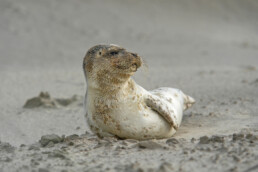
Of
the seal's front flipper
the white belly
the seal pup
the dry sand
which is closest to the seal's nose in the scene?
the seal pup

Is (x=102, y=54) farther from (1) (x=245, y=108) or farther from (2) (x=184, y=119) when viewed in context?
(1) (x=245, y=108)

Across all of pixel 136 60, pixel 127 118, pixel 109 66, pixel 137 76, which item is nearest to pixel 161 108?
pixel 127 118

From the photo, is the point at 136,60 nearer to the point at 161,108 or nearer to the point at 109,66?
the point at 109,66

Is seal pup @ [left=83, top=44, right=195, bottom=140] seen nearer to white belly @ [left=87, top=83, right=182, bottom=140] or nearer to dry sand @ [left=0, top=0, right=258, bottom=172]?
white belly @ [left=87, top=83, right=182, bottom=140]

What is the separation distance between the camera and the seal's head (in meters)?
4.36

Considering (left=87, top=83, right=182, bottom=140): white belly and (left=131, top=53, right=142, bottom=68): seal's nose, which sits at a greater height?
(left=131, top=53, right=142, bottom=68): seal's nose

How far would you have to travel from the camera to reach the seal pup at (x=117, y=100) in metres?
4.38

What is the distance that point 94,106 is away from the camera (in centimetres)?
450

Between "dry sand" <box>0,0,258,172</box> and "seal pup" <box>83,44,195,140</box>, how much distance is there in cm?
17

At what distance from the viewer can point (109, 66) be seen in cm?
435

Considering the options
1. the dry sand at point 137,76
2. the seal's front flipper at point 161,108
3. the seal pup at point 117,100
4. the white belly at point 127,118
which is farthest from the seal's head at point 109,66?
the dry sand at point 137,76

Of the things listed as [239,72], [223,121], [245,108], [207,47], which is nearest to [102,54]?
[223,121]

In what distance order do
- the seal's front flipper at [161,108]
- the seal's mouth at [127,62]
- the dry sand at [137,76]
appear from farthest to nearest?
1. the seal's front flipper at [161,108]
2. the seal's mouth at [127,62]
3. the dry sand at [137,76]

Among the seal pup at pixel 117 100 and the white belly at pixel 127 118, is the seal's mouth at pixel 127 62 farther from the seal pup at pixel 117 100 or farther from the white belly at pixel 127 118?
the white belly at pixel 127 118
